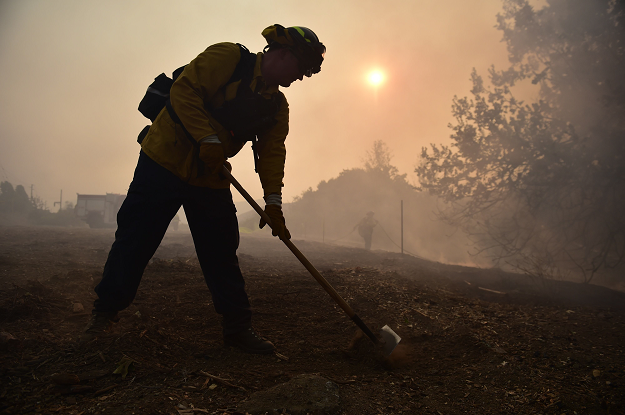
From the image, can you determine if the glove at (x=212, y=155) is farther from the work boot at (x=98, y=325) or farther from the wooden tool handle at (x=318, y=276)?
the work boot at (x=98, y=325)

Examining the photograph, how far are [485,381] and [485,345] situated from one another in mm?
570

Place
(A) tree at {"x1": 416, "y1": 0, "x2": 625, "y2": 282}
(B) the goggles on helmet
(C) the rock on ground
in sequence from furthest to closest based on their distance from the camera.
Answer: (A) tree at {"x1": 416, "y1": 0, "x2": 625, "y2": 282}, (B) the goggles on helmet, (C) the rock on ground

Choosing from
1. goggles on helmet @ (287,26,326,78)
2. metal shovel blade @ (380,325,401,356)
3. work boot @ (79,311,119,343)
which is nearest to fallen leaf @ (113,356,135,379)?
work boot @ (79,311,119,343)

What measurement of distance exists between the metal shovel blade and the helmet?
77.8 inches

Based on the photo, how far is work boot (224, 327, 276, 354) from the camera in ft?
7.41

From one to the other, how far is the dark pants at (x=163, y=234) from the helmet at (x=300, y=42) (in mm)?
1060

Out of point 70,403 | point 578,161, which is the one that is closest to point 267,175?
point 70,403

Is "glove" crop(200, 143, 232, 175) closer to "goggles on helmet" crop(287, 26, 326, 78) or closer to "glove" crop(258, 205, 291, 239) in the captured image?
"glove" crop(258, 205, 291, 239)

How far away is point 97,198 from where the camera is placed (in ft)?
86.3

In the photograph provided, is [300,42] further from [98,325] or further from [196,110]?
[98,325]

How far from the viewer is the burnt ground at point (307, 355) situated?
1.63m

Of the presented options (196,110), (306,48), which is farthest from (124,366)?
(306,48)

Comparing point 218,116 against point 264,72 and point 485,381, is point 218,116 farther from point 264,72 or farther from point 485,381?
point 485,381

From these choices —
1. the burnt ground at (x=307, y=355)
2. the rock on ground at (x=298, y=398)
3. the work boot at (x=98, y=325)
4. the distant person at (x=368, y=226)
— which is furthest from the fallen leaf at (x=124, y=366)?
the distant person at (x=368, y=226)
